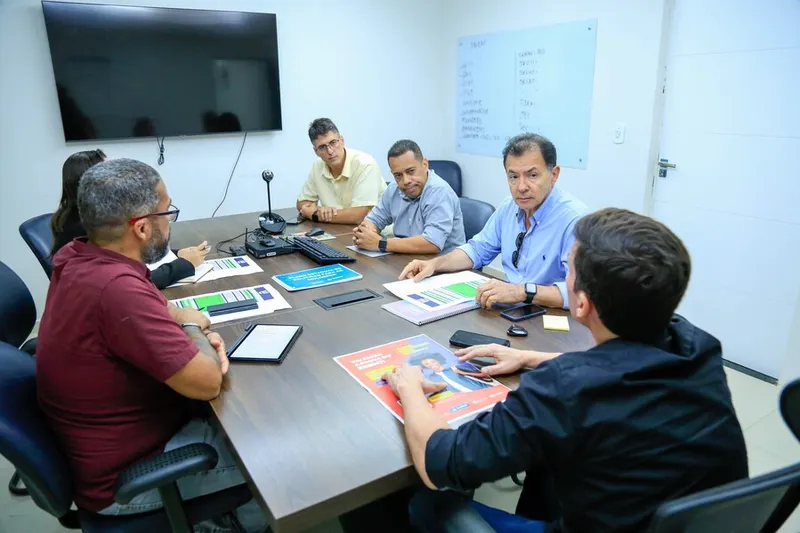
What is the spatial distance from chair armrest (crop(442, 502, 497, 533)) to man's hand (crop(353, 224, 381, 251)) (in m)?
1.53

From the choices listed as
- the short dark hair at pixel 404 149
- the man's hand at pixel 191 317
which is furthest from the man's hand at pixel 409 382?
the short dark hair at pixel 404 149

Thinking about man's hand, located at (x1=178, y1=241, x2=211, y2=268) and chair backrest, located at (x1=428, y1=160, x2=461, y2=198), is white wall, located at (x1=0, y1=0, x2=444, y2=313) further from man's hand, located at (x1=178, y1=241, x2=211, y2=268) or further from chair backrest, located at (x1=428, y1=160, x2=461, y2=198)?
man's hand, located at (x1=178, y1=241, x2=211, y2=268)

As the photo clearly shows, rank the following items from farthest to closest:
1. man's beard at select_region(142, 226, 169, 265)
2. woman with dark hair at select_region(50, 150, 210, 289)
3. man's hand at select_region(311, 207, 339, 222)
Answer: man's hand at select_region(311, 207, 339, 222), woman with dark hair at select_region(50, 150, 210, 289), man's beard at select_region(142, 226, 169, 265)

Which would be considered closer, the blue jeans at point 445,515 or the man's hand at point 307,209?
the blue jeans at point 445,515

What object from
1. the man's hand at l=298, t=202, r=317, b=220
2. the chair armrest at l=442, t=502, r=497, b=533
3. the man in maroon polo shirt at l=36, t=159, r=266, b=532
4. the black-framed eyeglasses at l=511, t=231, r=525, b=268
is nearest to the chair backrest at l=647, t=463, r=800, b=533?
the chair armrest at l=442, t=502, r=497, b=533

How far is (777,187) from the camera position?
2.67m

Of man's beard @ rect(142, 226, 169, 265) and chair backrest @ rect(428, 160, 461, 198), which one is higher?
man's beard @ rect(142, 226, 169, 265)

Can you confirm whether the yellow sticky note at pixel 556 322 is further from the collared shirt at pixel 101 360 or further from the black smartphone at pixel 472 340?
the collared shirt at pixel 101 360

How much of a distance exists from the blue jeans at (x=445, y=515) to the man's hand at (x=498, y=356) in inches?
A: 11.9

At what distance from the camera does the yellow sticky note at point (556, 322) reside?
1.54 metres

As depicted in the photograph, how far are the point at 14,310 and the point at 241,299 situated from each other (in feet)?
2.96

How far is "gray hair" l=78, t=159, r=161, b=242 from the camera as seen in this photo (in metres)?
1.26

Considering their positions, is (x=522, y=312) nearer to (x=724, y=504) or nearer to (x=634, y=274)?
(x=634, y=274)

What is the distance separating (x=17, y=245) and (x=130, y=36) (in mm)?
1578
